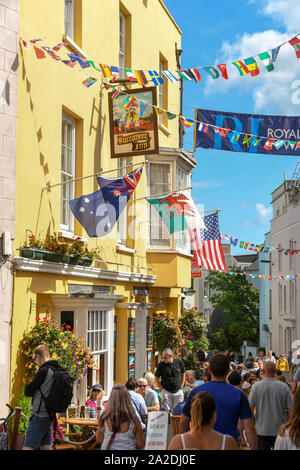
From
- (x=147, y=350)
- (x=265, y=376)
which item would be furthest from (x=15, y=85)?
(x=147, y=350)

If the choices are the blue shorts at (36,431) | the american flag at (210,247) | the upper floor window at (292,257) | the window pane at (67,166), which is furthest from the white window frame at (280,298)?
the blue shorts at (36,431)

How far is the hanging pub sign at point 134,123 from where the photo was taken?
1214 centimetres

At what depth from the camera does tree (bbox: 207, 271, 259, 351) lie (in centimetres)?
5762

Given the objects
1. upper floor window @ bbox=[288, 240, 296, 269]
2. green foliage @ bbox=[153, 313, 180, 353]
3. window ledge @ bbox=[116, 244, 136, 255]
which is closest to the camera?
window ledge @ bbox=[116, 244, 136, 255]

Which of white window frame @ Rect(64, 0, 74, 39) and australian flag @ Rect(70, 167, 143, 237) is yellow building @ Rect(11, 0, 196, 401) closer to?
white window frame @ Rect(64, 0, 74, 39)

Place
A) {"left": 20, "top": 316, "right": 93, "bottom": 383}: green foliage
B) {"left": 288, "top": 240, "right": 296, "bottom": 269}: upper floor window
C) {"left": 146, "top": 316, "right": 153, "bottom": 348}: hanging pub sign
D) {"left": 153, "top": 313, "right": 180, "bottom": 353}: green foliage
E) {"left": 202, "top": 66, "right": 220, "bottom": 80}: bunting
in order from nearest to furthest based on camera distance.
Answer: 1. {"left": 20, "top": 316, "right": 93, "bottom": 383}: green foliage
2. {"left": 202, "top": 66, "right": 220, "bottom": 80}: bunting
3. {"left": 146, "top": 316, "right": 153, "bottom": 348}: hanging pub sign
4. {"left": 153, "top": 313, "right": 180, "bottom": 353}: green foliage
5. {"left": 288, "top": 240, "right": 296, "bottom": 269}: upper floor window

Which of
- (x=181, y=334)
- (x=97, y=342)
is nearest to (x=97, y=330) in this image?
(x=97, y=342)

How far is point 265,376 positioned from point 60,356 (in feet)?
A: 11.7

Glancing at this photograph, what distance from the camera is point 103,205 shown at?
11.9 meters

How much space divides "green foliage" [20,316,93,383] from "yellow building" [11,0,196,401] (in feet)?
0.58

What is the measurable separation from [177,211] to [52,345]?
23.3 feet

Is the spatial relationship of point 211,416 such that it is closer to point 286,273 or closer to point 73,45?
point 73,45

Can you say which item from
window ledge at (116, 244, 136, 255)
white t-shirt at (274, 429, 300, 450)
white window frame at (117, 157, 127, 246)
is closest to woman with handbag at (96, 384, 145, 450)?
white t-shirt at (274, 429, 300, 450)

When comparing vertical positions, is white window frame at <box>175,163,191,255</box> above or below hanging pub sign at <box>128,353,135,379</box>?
above
